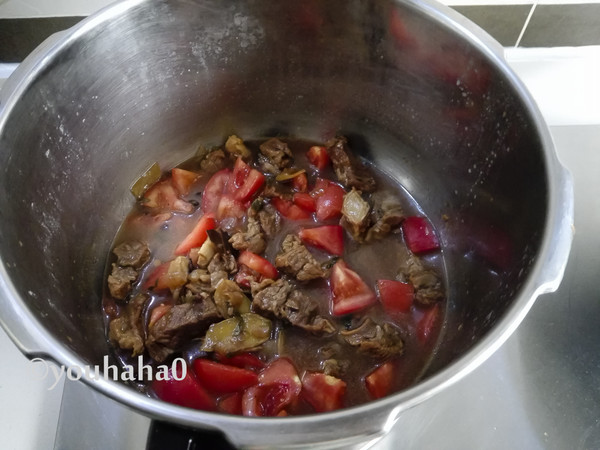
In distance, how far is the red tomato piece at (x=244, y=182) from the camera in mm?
1459

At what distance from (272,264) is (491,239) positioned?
1.74 ft

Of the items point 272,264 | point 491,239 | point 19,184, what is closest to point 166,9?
point 19,184

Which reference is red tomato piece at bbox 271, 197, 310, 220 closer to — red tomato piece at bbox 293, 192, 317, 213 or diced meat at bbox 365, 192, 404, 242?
red tomato piece at bbox 293, 192, 317, 213

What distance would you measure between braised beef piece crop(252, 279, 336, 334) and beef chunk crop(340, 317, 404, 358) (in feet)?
0.18

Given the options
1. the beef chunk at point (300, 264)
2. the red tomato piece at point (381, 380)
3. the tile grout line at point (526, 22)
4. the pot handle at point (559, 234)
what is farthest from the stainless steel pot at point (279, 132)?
the tile grout line at point (526, 22)

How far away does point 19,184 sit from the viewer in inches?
40.9

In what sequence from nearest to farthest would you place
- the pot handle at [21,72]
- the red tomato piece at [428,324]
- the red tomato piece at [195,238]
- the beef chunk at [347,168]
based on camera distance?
the pot handle at [21,72] < the red tomato piece at [428,324] < the red tomato piece at [195,238] < the beef chunk at [347,168]

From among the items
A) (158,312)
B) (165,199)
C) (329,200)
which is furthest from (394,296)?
(165,199)

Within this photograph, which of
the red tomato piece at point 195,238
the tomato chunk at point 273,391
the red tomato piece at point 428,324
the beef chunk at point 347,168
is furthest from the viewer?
the beef chunk at point 347,168

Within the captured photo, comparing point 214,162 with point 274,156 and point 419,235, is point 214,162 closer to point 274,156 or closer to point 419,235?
point 274,156

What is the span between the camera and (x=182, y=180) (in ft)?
4.89

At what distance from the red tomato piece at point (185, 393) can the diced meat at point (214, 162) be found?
608 mm

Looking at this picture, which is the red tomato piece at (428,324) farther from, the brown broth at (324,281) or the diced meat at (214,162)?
the diced meat at (214,162)

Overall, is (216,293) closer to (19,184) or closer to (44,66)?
(19,184)
